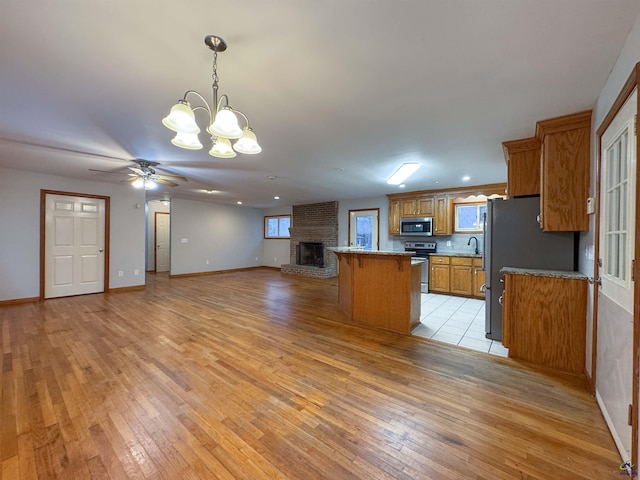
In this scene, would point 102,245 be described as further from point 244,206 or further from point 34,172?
point 244,206

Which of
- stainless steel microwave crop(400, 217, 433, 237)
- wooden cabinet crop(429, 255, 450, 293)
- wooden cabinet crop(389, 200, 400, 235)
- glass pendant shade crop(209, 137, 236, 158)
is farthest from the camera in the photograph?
wooden cabinet crop(389, 200, 400, 235)

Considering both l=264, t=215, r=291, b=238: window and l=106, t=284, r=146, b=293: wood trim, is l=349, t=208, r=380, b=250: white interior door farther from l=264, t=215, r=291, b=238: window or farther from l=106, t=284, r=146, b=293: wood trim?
l=106, t=284, r=146, b=293: wood trim

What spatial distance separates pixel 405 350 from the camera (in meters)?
2.80

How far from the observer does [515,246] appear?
115 inches

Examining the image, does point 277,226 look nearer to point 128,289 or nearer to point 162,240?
point 162,240

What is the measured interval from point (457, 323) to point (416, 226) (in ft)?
9.52

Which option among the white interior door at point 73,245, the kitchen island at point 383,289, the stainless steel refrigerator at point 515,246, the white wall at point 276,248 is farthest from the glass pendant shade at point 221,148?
the white wall at point 276,248

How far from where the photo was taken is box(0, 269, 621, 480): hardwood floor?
1.39 metres

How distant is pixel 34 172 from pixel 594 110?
7883mm

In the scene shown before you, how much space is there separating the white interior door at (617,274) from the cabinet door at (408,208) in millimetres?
4351

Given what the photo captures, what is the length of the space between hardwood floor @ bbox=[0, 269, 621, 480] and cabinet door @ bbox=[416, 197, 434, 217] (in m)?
3.69

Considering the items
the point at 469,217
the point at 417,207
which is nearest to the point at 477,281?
the point at 469,217

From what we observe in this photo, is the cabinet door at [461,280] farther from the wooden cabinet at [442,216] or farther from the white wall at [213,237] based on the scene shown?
the white wall at [213,237]

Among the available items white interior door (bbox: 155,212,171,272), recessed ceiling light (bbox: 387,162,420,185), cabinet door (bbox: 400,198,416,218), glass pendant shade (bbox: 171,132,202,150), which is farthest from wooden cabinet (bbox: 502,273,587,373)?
white interior door (bbox: 155,212,171,272)
